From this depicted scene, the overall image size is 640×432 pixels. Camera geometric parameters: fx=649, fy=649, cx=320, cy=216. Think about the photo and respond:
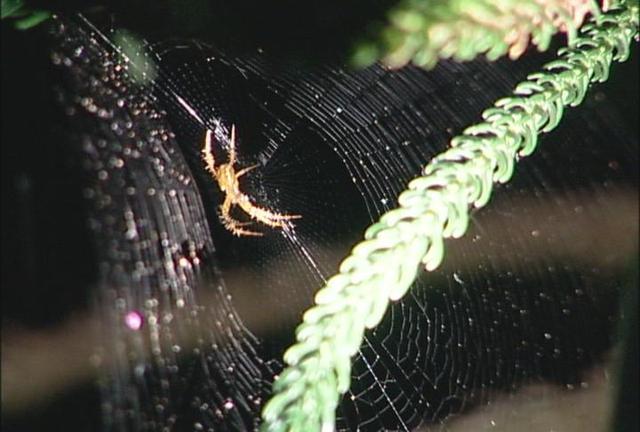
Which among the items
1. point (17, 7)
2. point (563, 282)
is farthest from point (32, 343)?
point (563, 282)

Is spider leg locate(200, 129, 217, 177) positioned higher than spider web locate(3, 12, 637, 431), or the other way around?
spider leg locate(200, 129, 217, 177)

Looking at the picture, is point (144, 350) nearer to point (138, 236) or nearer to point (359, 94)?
point (138, 236)

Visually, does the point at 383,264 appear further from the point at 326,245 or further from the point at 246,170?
the point at 246,170

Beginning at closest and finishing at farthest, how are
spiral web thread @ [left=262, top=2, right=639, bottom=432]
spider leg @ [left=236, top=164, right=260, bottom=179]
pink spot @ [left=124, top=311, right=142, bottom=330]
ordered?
spiral web thread @ [left=262, top=2, right=639, bottom=432]
pink spot @ [left=124, top=311, right=142, bottom=330]
spider leg @ [left=236, top=164, right=260, bottom=179]

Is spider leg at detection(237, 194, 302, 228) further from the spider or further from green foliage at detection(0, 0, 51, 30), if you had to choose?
green foliage at detection(0, 0, 51, 30)

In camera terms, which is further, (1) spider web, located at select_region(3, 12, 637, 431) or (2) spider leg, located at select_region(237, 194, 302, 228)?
(2) spider leg, located at select_region(237, 194, 302, 228)

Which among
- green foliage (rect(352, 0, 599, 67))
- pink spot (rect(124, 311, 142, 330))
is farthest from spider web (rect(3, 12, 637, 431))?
green foliage (rect(352, 0, 599, 67))

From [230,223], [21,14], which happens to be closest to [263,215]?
[230,223]
